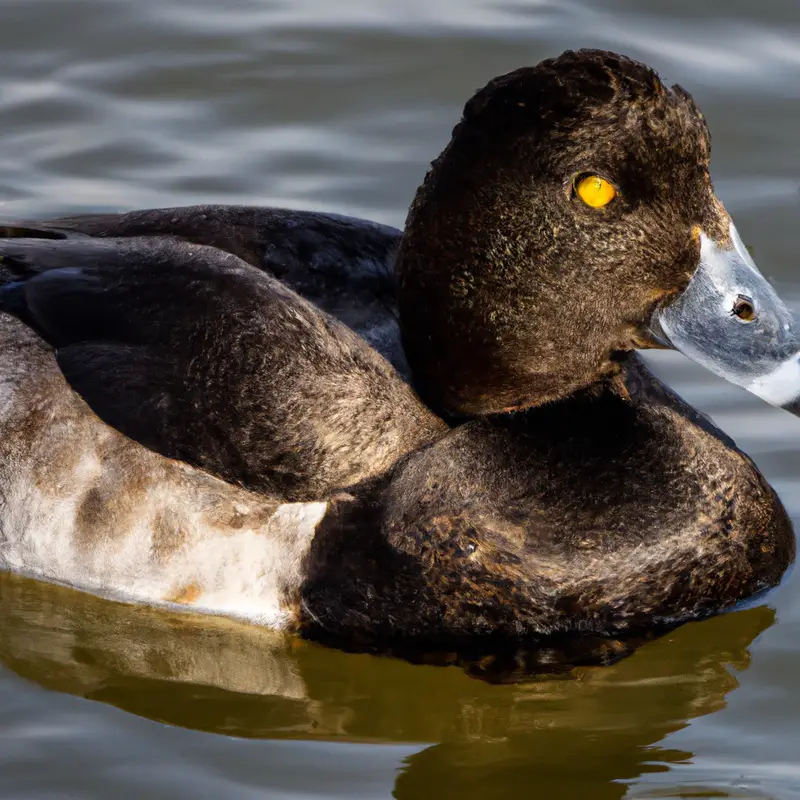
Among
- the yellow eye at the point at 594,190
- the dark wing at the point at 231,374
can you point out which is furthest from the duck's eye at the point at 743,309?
the dark wing at the point at 231,374

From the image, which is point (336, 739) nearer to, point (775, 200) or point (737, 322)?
point (737, 322)

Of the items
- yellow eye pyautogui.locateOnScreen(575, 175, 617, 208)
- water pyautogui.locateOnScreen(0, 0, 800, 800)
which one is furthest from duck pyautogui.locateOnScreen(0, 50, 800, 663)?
water pyautogui.locateOnScreen(0, 0, 800, 800)

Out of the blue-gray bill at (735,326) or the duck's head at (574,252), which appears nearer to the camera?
the duck's head at (574,252)

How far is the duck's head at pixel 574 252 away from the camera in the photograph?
162 inches

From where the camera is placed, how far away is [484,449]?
4551 mm

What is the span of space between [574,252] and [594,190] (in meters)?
0.18

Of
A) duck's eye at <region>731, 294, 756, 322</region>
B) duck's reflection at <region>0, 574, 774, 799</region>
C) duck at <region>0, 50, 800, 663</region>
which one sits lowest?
duck's reflection at <region>0, 574, 774, 799</region>

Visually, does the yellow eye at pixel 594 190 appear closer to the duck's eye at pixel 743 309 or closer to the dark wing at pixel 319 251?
the duck's eye at pixel 743 309

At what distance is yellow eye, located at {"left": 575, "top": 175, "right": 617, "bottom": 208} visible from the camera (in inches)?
165

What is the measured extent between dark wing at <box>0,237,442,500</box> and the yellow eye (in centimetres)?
79

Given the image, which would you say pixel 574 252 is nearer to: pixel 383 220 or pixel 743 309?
pixel 743 309

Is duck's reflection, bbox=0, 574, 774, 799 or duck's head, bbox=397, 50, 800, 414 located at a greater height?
duck's head, bbox=397, 50, 800, 414

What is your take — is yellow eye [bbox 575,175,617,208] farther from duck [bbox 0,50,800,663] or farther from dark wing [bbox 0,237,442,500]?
dark wing [bbox 0,237,442,500]

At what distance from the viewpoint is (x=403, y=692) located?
14.9ft
